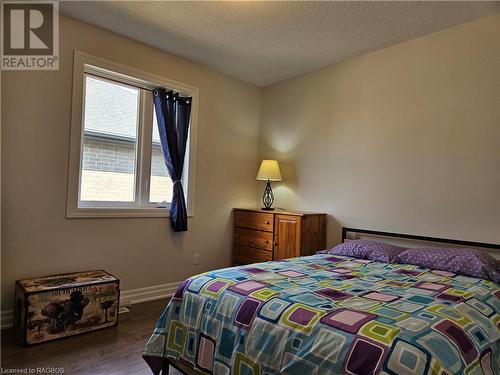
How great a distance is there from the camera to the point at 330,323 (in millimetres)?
1376

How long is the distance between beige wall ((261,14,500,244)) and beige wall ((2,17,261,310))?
2.54ft

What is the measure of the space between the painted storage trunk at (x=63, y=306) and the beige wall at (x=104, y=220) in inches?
10.5

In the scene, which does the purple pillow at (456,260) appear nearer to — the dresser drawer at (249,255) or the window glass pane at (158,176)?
the dresser drawer at (249,255)

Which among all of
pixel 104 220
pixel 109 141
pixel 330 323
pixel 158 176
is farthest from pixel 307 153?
pixel 330 323

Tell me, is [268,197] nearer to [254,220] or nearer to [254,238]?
[254,220]

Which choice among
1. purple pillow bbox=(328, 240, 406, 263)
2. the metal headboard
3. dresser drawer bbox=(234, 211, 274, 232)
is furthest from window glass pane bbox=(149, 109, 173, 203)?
the metal headboard

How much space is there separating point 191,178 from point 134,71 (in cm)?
125

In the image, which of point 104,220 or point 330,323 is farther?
point 104,220

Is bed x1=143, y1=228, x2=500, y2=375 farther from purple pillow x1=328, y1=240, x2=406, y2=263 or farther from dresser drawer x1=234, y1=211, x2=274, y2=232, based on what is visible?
dresser drawer x1=234, y1=211, x2=274, y2=232

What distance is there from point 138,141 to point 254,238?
5.47ft

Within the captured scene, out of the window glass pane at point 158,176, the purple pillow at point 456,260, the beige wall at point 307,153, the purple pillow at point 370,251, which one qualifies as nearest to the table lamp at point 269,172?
the beige wall at point 307,153

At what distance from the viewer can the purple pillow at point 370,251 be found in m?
2.71

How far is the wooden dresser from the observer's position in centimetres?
337

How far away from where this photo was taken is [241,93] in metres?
4.30
